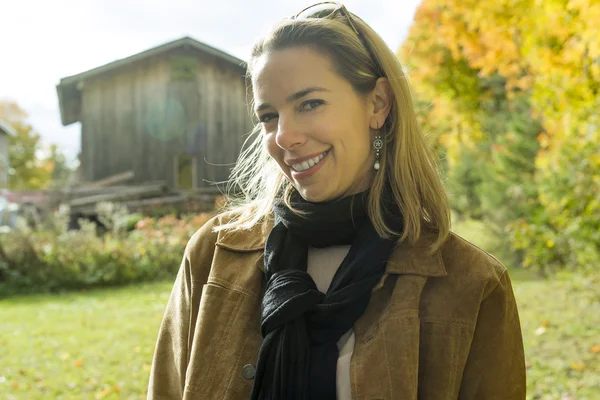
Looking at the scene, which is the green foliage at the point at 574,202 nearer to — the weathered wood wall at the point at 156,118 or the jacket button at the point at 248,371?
the jacket button at the point at 248,371

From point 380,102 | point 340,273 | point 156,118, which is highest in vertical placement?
point 156,118

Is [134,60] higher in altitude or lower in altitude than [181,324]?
higher

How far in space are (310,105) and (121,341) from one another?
631 centimetres

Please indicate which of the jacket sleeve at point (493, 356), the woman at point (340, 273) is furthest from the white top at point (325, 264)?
the jacket sleeve at point (493, 356)

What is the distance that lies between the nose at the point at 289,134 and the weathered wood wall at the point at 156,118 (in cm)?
1917

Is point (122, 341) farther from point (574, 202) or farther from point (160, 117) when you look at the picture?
point (160, 117)

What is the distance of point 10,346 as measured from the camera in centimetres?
755

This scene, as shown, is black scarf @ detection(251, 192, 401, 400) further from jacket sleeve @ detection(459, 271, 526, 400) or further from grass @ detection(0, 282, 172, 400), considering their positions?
grass @ detection(0, 282, 172, 400)

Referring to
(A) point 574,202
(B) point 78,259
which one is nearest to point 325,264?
(A) point 574,202

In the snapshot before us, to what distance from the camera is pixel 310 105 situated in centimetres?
212

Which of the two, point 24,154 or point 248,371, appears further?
point 24,154

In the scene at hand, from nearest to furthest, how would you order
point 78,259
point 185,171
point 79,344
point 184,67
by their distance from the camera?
point 79,344, point 78,259, point 184,67, point 185,171

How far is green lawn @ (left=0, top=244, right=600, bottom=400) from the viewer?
6.07 m

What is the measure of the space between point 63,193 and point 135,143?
395 cm
